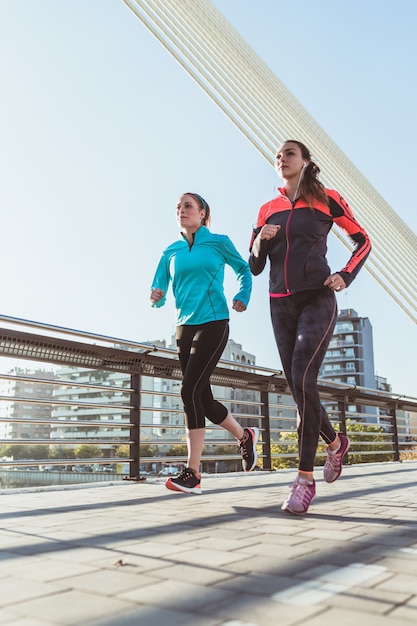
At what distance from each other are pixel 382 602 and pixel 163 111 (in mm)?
9631

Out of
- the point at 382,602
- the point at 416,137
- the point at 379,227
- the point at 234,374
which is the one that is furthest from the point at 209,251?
the point at 379,227

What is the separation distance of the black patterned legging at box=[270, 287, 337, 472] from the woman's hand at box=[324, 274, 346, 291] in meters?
0.09

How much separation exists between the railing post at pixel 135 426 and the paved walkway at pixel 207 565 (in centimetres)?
177

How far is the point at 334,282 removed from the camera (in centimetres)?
280

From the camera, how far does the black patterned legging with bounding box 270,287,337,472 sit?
271 cm

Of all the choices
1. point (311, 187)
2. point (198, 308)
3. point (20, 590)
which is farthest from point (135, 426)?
point (20, 590)

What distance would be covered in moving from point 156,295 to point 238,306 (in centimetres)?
55

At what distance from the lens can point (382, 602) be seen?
1.11 m

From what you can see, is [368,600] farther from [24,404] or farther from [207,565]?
[24,404]

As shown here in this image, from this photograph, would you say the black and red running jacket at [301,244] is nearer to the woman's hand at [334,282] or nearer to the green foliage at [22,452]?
the woman's hand at [334,282]

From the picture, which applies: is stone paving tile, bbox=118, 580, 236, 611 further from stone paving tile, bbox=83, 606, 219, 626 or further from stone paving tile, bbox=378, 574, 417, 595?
stone paving tile, bbox=378, 574, 417, 595

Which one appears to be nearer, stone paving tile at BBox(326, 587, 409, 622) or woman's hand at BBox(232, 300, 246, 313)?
stone paving tile at BBox(326, 587, 409, 622)

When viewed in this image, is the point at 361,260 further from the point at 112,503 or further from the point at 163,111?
the point at 163,111

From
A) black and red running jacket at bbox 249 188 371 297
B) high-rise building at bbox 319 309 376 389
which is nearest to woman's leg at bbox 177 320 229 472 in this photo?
black and red running jacket at bbox 249 188 371 297
